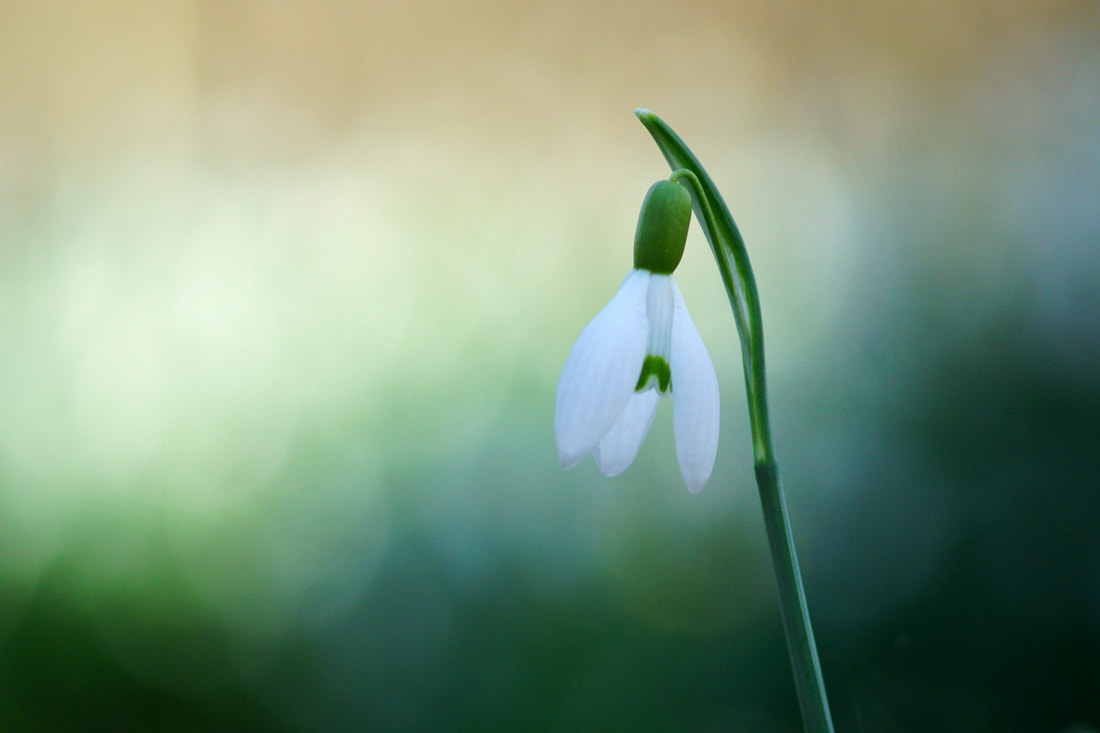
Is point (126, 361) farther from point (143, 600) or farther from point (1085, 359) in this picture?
point (1085, 359)

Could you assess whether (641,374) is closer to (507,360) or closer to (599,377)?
(599,377)

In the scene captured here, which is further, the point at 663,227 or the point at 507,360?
the point at 507,360

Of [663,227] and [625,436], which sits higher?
[663,227]

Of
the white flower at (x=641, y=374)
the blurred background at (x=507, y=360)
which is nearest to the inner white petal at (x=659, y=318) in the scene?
the white flower at (x=641, y=374)

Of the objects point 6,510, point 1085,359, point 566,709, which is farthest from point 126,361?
point 1085,359

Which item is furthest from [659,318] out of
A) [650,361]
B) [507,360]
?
[507,360]

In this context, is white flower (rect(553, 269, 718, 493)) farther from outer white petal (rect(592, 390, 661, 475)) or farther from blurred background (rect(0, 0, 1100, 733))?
blurred background (rect(0, 0, 1100, 733))
